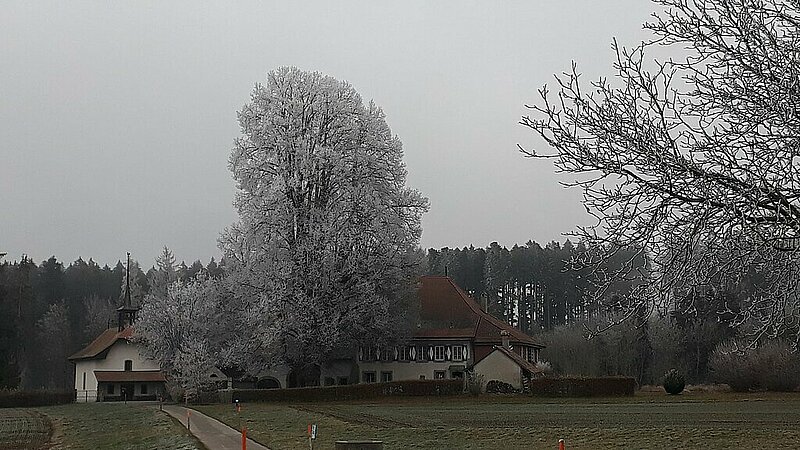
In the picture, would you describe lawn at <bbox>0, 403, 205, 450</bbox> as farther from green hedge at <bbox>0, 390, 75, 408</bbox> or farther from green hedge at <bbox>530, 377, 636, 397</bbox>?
green hedge at <bbox>530, 377, 636, 397</bbox>

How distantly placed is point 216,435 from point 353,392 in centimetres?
2854

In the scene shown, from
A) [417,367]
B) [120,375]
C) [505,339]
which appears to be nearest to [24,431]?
[417,367]

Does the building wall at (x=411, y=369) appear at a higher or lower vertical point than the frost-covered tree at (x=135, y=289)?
lower

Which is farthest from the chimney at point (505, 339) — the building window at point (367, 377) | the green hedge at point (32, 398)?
the green hedge at point (32, 398)

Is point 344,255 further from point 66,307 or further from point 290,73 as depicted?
point 66,307

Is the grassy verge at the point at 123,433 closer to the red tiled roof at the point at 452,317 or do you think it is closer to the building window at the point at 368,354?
the building window at the point at 368,354

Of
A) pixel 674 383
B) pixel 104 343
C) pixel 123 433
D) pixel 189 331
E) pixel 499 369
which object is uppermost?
pixel 104 343

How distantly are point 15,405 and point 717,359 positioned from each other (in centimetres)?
4747

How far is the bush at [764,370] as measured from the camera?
6275 cm

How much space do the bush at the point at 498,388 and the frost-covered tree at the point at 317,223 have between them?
28.2ft

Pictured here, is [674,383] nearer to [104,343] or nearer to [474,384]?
[474,384]

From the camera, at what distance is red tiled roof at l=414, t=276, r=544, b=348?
6825cm

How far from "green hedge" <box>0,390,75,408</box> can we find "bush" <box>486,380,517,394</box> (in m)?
30.8

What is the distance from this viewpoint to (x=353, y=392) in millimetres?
56969
